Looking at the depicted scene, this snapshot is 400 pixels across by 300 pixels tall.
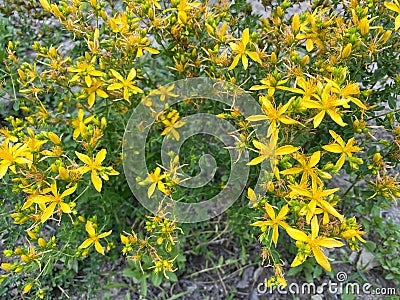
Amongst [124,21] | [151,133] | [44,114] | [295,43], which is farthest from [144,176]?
[295,43]

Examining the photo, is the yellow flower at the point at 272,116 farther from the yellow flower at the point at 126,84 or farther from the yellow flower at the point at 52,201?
the yellow flower at the point at 52,201

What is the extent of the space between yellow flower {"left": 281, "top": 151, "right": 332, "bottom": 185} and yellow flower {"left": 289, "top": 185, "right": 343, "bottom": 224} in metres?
0.04

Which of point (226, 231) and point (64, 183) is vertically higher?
point (64, 183)

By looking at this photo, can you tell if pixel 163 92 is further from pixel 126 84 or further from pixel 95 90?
pixel 95 90

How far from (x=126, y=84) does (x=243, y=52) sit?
1.93ft

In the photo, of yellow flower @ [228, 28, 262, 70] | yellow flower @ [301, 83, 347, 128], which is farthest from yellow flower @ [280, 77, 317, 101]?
yellow flower @ [228, 28, 262, 70]

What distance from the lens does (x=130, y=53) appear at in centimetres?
210

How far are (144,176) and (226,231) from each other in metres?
0.90

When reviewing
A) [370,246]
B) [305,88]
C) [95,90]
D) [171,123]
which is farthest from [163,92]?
[370,246]

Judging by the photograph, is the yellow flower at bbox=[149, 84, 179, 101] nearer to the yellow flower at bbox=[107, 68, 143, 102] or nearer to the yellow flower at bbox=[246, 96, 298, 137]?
the yellow flower at bbox=[107, 68, 143, 102]

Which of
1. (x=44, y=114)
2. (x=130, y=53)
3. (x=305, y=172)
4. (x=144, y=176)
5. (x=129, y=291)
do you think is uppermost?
(x=130, y=53)

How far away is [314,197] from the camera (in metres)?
1.81

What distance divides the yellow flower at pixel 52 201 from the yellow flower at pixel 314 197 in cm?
96

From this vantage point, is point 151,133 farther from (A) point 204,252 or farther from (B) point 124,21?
(A) point 204,252
